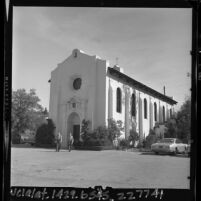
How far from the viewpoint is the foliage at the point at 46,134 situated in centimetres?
237

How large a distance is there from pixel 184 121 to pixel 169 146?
0.75 feet

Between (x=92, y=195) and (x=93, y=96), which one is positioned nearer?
(x=92, y=195)

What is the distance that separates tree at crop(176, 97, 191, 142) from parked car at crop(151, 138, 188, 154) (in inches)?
2.0

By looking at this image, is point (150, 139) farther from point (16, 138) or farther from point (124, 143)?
point (16, 138)

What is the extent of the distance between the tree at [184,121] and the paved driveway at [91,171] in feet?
0.57

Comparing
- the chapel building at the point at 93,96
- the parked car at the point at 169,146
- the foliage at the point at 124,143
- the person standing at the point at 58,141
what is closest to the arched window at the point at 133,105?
the chapel building at the point at 93,96

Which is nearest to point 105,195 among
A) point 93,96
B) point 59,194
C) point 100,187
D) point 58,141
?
point 100,187

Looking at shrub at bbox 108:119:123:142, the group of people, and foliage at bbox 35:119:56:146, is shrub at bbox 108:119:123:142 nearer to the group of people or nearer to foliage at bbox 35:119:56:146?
the group of people

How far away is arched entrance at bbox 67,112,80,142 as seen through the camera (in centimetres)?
238

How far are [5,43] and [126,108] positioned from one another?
46.1 inches

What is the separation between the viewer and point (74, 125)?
2461 millimetres

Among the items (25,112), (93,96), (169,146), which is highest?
(93,96)

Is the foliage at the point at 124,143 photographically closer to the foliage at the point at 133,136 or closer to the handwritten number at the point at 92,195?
the foliage at the point at 133,136
